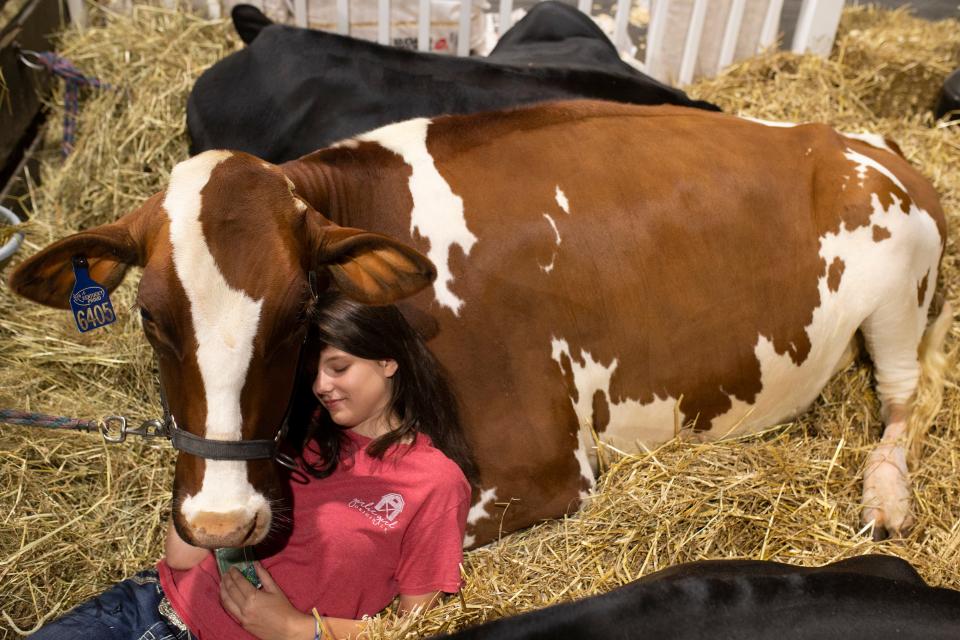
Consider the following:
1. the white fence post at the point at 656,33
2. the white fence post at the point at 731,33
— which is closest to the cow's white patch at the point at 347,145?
the white fence post at the point at 656,33

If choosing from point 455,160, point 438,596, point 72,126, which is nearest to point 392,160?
point 455,160

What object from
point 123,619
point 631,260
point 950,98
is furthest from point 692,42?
point 123,619

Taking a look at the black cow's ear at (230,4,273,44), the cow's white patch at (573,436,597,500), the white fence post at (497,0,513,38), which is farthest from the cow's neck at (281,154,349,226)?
the white fence post at (497,0,513,38)

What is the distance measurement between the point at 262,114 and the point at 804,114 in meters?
3.10

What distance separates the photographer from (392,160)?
10.1 ft

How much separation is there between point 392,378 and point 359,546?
0.46 metres

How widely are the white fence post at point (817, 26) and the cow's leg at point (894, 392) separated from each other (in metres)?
2.45

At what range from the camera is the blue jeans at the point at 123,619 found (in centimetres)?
260

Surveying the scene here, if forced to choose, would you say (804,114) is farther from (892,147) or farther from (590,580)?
(590,580)

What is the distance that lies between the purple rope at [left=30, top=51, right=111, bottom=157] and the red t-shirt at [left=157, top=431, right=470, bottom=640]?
10.6 feet

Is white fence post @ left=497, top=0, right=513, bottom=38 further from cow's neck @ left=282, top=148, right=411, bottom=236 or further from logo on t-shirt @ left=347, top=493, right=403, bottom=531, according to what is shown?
logo on t-shirt @ left=347, top=493, right=403, bottom=531

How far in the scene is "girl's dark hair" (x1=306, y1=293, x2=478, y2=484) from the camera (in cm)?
251

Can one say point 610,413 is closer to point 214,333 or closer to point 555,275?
point 555,275

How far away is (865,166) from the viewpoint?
146 inches
